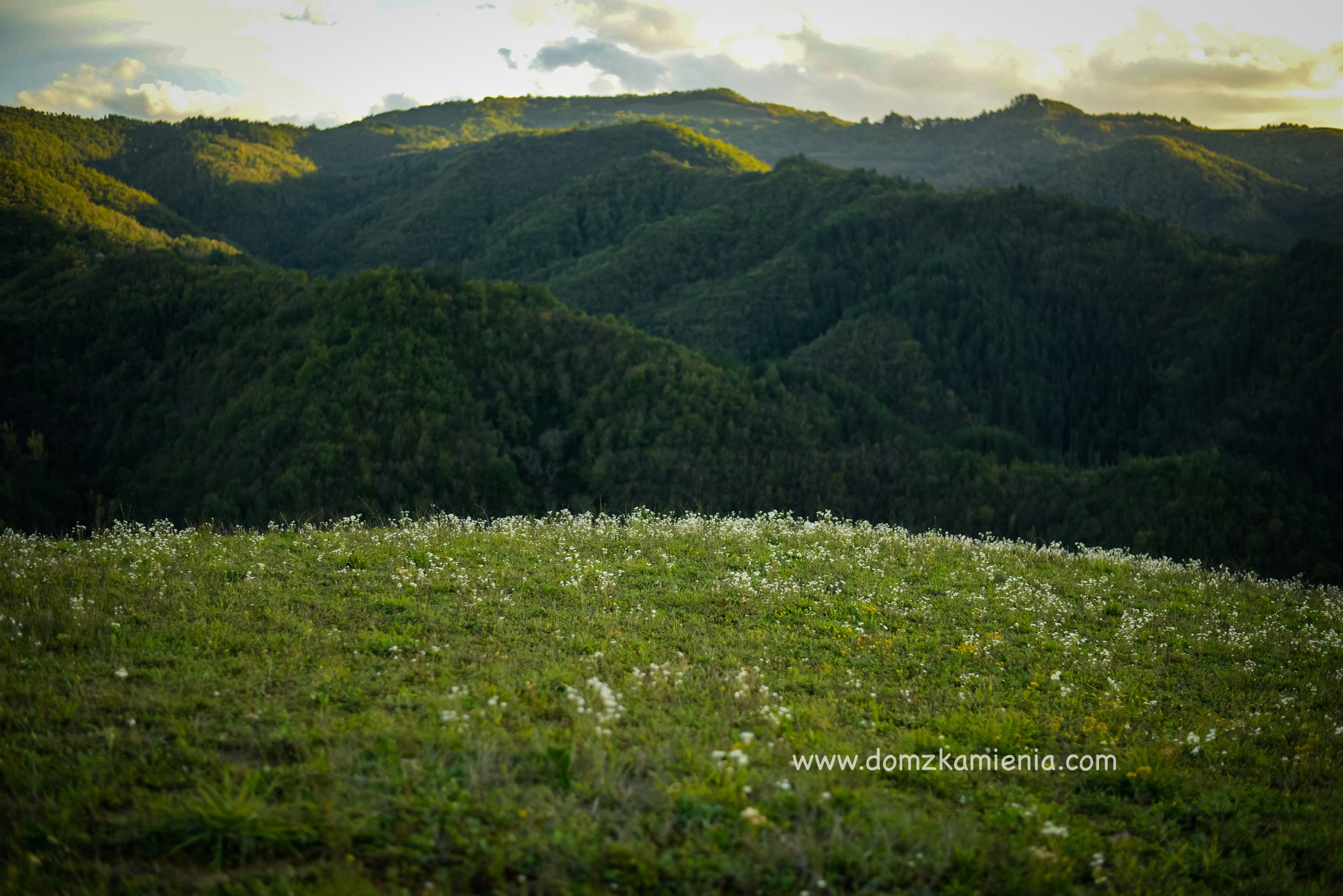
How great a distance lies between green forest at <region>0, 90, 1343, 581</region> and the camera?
1932 inches

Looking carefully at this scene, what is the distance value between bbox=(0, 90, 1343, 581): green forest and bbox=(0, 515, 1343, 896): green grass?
35.6ft

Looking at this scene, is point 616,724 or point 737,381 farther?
point 737,381

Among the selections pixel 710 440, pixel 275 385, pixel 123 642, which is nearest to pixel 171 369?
pixel 275 385

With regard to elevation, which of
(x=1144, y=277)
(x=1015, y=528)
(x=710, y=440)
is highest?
(x=1144, y=277)

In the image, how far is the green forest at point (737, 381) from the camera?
4906 centimetres

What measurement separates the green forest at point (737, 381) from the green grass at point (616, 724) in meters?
10.8

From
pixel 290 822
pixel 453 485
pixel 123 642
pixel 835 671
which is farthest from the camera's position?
pixel 453 485

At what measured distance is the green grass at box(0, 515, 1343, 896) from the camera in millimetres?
4895

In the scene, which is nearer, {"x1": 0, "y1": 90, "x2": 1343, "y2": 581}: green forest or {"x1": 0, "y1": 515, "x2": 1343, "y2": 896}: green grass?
{"x1": 0, "y1": 515, "x2": 1343, "y2": 896}: green grass

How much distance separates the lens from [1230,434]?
85.9m

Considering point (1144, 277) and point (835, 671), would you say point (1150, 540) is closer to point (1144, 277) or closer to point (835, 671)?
point (835, 671)

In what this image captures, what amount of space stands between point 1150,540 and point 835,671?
53.9 metres

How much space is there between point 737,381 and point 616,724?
190ft

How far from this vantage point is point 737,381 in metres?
63.8
